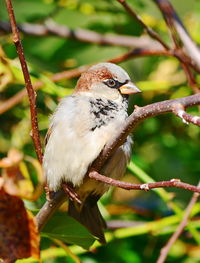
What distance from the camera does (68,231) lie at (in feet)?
5.92

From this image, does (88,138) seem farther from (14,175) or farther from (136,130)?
(136,130)

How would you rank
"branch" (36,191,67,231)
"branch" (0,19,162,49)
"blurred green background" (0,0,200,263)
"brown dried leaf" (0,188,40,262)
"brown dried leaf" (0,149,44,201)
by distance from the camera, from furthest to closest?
"branch" (0,19,162,49), "blurred green background" (0,0,200,263), "branch" (36,191,67,231), "brown dried leaf" (0,188,40,262), "brown dried leaf" (0,149,44,201)

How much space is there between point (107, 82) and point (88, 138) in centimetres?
41

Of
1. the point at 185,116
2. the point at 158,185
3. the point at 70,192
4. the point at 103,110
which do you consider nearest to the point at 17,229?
the point at 158,185

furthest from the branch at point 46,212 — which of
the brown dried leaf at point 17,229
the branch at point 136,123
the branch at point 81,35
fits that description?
the branch at point 81,35

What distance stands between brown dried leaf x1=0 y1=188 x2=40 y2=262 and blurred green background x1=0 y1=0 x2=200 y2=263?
1292 mm

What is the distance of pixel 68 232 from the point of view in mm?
1802

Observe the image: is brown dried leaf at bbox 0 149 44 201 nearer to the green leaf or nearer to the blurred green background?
the green leaf

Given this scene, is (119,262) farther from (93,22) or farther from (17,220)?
(17,220)

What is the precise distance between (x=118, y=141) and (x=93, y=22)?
5.47ft

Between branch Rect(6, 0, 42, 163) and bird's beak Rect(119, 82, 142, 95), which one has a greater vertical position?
branch Rect(6, 0, 42, 163)

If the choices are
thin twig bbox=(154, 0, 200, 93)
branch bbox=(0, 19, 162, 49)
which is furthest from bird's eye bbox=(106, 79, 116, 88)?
branch bbox=(0, 19, 162, 49)

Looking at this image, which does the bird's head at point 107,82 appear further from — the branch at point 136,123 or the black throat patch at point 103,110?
the branch at point 136,123

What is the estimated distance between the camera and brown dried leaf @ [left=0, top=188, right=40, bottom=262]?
131cm
